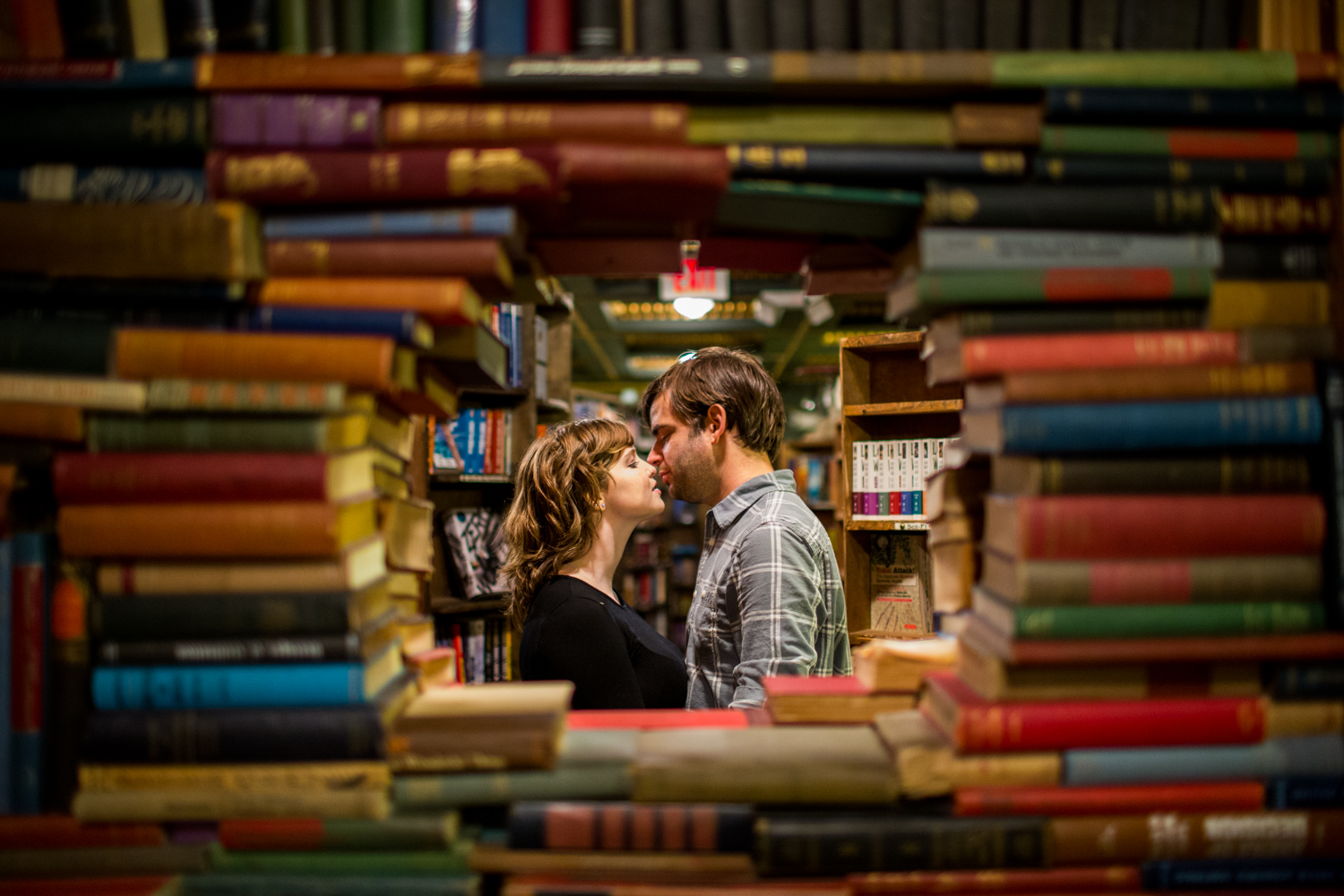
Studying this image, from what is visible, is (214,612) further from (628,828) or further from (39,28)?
(39,28)

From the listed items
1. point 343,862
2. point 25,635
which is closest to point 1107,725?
point 343,862

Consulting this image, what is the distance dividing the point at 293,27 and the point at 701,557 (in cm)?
147

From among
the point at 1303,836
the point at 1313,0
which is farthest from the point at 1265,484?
the point at 1313,0

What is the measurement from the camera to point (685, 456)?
6.20 ft

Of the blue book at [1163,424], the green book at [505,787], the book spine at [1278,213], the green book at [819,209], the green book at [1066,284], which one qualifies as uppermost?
the green book at [819,209]

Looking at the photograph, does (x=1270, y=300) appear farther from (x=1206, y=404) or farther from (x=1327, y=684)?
(x=1327, y=684)

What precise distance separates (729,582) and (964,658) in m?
0.81

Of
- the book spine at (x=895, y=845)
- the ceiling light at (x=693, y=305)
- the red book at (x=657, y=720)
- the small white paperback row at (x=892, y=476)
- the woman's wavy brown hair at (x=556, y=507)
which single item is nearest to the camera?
the book spine at (x=895, y=845)

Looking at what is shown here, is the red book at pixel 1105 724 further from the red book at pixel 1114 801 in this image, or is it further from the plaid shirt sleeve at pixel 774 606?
the plaid shirt sleeve at pixel 774 606

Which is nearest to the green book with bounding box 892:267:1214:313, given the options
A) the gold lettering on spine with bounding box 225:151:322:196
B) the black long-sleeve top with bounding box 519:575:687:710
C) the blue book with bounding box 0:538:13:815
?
the gold lettering on spine with bounding box 225:151:322:196

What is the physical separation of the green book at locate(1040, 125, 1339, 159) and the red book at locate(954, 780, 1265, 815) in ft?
2.28

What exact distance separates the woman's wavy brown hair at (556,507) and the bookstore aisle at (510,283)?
1.20 m

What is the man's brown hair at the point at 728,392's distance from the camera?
1.87 metres

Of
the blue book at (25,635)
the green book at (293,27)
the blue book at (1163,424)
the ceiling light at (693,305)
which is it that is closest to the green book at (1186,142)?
the blue book at (1163,424)
